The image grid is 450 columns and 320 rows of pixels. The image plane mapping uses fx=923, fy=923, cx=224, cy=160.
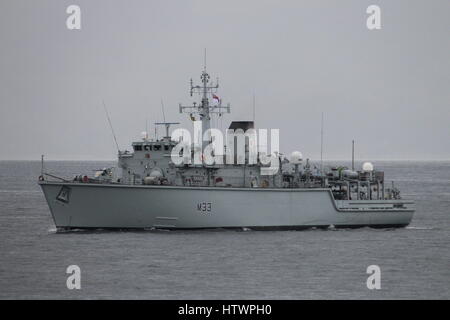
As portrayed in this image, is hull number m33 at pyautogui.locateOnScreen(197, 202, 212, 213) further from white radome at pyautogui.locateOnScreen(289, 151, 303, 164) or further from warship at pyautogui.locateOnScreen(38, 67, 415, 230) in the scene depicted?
white radome at pyautogui.locateOnScreen(289, 151, 303, 164)

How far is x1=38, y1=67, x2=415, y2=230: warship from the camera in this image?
170 ft

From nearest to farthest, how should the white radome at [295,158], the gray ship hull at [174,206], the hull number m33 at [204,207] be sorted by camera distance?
the gray ship hull at [174,206], the hull number m33 at [204,207], the white radome at [295,158]

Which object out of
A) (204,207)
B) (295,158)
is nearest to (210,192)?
(204,207)

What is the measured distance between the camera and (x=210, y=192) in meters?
52.2

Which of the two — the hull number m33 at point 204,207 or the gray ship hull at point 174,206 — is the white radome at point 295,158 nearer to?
the gray ship hull at point 174,206

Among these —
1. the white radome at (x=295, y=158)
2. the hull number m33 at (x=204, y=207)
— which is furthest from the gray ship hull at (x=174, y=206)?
the white radome at (x=295, y=158)

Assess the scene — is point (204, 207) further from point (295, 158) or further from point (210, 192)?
point (295, 158)

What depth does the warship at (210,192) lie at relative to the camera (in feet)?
170

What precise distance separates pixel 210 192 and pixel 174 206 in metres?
2.18

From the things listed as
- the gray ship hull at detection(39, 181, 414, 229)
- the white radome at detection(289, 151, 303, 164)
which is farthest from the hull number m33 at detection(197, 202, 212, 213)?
the white radome at detection(289, 151, 303, 164)

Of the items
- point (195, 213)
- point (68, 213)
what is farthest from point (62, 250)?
point (195, 213)

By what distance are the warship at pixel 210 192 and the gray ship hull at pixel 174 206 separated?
0.18 ft
